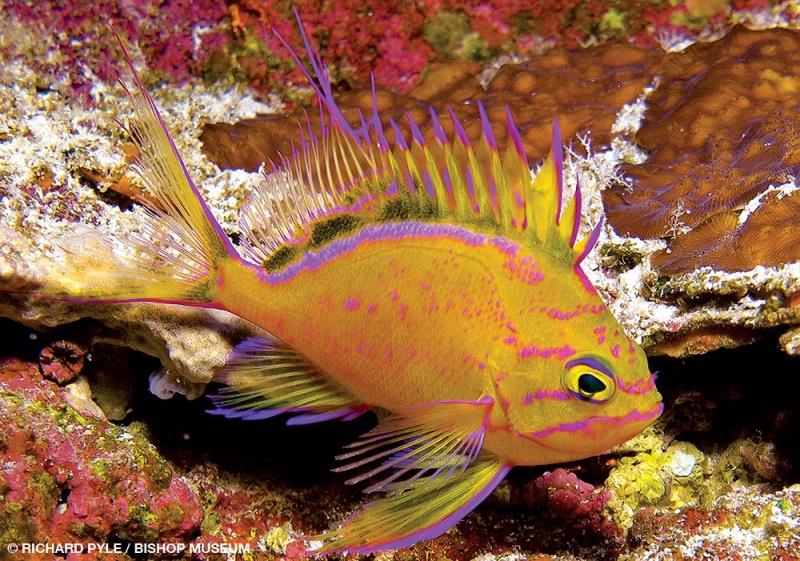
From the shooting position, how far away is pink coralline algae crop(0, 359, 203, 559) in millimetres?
2615

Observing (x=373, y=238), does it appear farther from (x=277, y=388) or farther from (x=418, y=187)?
(x=277, y=388)

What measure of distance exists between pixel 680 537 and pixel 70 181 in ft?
11.3

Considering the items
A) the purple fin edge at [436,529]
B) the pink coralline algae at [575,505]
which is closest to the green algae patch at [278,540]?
the purple fin edge at [436,529]

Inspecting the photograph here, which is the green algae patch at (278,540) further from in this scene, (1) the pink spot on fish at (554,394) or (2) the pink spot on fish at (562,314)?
(2) the pink spot on fish at (562,314)

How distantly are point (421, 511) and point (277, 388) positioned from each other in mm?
862

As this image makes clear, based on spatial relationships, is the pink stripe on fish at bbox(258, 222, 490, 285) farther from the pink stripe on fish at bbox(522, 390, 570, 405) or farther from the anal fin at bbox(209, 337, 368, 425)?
the pink stripe on fish at bbox(522, 390, 570, 405)

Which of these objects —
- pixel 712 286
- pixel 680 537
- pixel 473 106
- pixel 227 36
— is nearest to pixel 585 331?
pixel 712 286

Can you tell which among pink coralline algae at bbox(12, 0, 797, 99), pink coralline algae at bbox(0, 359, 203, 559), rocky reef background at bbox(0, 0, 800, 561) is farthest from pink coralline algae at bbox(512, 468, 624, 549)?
pink coralline algae at bbox(12, 0, 797, 99)

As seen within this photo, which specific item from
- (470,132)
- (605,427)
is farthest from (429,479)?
(470,132)

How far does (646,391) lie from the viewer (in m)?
2.10

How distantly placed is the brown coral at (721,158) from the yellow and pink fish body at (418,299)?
3.32 feet

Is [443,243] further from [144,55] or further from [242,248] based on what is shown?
[144,55]

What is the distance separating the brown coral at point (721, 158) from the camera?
2799 mm

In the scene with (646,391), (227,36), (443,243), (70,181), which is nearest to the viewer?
(646,391)
